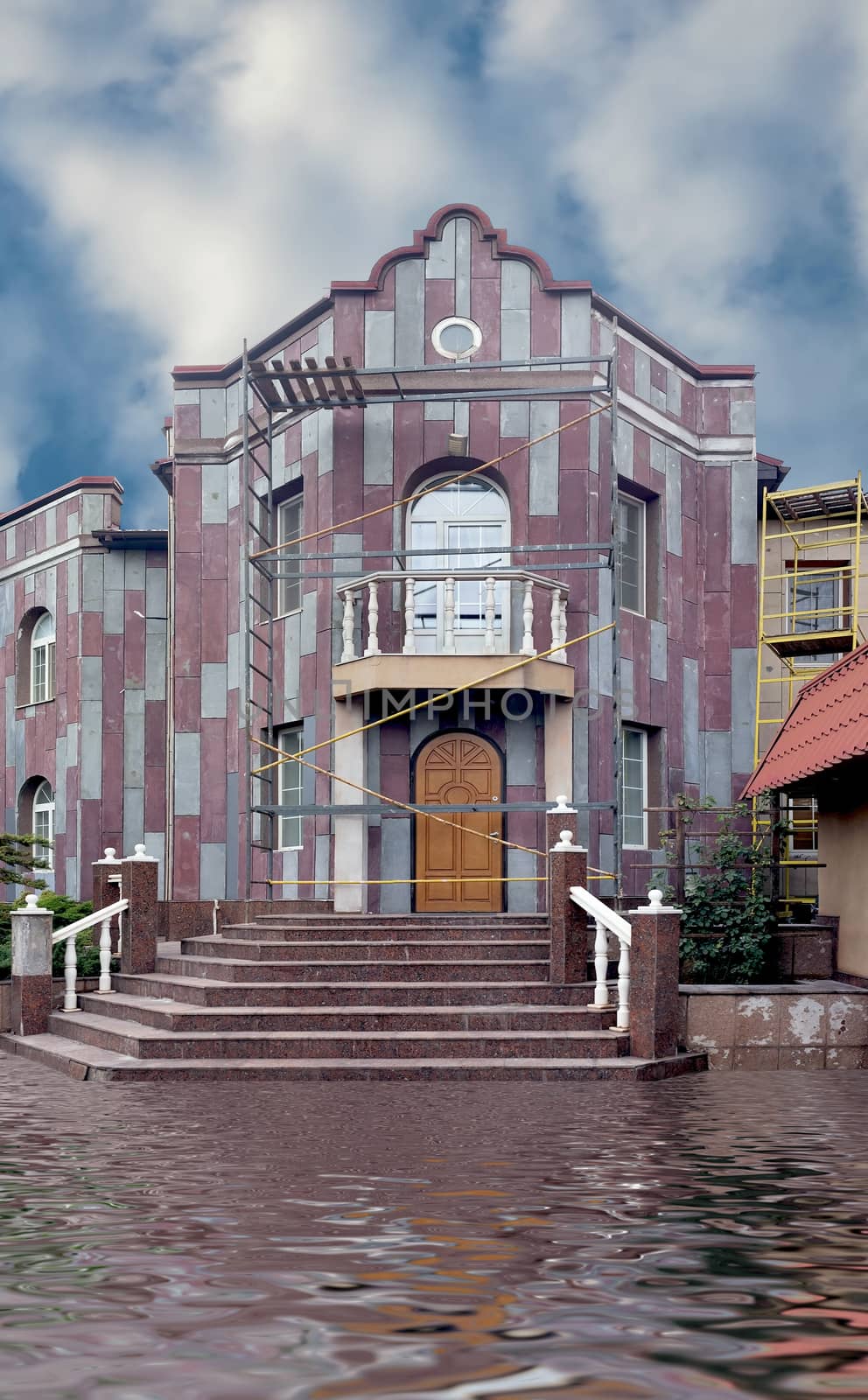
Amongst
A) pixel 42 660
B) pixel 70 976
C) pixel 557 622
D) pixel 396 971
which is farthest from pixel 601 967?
pixel 42 660

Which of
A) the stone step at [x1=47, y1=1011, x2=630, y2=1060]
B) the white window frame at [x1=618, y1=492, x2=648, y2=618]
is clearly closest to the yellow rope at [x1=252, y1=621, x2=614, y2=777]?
the white window frame at [x1=618, y1=492, x2=648, y2=618]

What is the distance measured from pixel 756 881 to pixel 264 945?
5540 millimetres

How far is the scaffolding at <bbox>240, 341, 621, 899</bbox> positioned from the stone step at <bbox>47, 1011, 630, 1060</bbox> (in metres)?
4.80

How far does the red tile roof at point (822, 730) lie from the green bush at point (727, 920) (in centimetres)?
112

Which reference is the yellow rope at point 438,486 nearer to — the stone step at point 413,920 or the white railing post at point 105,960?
the stone step at point 413,920

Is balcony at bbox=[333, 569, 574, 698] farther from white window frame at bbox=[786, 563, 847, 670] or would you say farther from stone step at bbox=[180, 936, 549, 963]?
white window frame at bbox=[786, 563, 847, 670]

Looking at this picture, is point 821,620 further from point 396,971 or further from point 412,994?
point 412,994

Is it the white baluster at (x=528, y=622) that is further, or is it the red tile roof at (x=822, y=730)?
the white baluster at (x=528, y=622)

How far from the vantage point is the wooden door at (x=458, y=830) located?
56.6 feet

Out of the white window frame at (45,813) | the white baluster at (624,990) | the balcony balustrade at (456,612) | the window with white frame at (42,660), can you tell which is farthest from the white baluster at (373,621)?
the window with white frame at (42,660)

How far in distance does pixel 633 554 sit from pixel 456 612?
3428 millimetres

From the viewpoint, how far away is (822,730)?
13.1m

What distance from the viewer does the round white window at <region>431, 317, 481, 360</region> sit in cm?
1806

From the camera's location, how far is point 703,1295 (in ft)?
12.9
